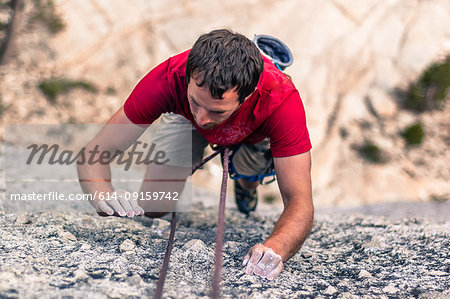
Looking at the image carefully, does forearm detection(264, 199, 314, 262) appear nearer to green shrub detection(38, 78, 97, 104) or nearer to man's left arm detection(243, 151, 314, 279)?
man's left arm detection(243, 151, 314, 279)

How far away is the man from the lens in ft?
6.35

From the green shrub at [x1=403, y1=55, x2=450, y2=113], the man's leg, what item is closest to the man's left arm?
the man's leg

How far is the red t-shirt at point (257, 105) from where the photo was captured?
84.4 inches

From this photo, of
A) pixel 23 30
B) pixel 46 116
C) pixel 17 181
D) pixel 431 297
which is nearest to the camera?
pixel 431 297

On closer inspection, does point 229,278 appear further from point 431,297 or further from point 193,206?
point 193,206

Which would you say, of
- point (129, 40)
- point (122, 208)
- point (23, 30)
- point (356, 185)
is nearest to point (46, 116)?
point (23, 30)

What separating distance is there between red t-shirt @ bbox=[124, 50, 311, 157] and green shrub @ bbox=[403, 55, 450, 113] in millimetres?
9205

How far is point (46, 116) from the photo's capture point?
9.24 meters

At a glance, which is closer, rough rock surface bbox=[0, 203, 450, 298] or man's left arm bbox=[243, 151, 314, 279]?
rough rock surface bbox=[0, 203, 450, 298]

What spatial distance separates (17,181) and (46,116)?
593 centimetres

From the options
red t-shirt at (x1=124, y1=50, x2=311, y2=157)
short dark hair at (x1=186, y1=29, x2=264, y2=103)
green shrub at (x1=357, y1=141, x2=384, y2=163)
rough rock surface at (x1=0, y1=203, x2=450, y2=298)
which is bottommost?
green shrub at (x1=357, y1=141, x2=384, y2=163)

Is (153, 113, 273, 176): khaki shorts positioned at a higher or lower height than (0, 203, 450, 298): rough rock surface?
higher

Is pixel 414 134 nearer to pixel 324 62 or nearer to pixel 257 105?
pixel 324 62

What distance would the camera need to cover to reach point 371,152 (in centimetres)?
1010
